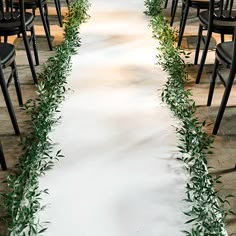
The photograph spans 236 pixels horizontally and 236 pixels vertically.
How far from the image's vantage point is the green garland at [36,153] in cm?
182

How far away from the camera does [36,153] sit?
7.38 feet

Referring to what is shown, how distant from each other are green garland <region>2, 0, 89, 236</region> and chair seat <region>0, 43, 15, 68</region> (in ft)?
1.17

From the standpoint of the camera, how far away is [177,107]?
2.77 meters

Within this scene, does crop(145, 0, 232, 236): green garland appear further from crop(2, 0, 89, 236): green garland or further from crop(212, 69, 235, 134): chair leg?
crop(2, 0, 89, 236): green garland

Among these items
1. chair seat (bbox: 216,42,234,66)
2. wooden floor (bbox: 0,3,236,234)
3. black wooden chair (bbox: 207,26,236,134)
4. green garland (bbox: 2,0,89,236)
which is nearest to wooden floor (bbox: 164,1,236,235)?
wooden floor (bbox: 0,3,236,234)

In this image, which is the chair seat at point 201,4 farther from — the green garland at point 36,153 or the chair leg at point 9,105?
the chair leg at point 9,105

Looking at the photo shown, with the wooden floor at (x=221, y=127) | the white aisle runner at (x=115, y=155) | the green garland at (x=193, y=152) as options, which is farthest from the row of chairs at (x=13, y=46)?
the wooden floor at (x=221, y=127)

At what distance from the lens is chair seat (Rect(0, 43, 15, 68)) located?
7.86ft

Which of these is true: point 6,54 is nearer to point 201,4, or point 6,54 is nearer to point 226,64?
point 226,64

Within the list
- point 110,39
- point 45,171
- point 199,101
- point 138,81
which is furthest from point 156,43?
point 45,171

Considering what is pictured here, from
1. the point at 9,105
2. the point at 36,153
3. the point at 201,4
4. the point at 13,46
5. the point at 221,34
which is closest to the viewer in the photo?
the point at 36,153

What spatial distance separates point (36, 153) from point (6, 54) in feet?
1.86

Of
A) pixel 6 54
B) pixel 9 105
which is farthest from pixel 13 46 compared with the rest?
pixel 9 105

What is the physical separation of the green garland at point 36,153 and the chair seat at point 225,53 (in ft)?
3.17
